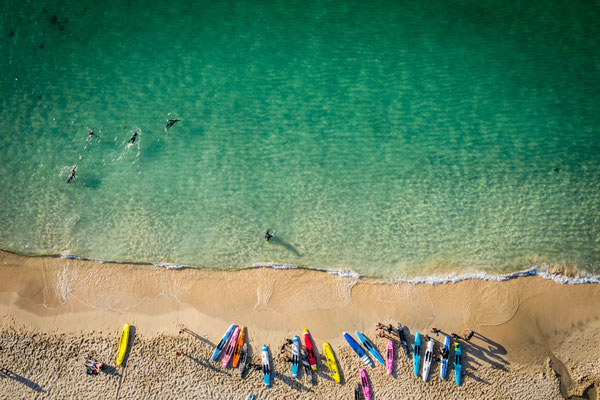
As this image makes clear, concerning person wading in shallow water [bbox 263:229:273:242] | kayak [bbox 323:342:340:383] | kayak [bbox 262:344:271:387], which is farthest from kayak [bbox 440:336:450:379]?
person wading in shallow water [bbox 263:229:273:242]

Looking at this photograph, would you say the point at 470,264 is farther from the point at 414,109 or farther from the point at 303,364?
the point at 303,364

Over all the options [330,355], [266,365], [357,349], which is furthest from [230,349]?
[357,349]

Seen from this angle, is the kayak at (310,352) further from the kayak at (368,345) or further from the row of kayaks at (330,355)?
the kayak at (368,345)

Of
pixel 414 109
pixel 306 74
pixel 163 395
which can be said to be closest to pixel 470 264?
pixel 414 109

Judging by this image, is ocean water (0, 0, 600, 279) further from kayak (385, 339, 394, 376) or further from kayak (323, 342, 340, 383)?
kayak (323, 342, 340, 383)

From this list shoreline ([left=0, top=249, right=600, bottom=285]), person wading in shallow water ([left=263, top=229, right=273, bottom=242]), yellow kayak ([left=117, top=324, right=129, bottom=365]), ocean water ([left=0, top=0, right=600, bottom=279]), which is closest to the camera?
yellow kayak ([left=117, top=324, right=129, bottom=365])

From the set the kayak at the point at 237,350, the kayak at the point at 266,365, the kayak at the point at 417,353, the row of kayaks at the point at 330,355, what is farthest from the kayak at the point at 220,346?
the kayak at the point at 417,353
